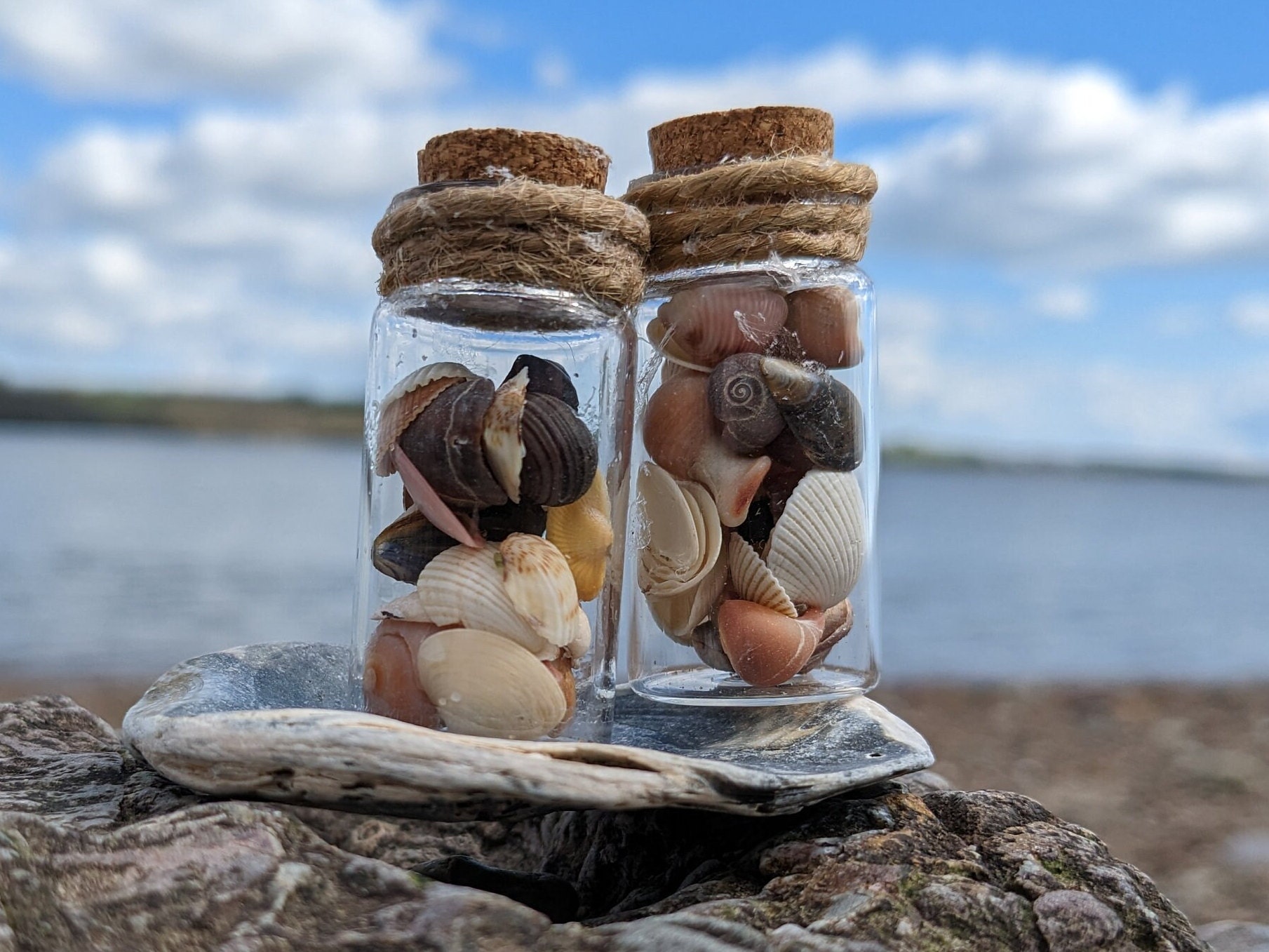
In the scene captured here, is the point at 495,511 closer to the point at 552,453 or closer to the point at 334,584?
the point at 552,453

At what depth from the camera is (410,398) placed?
181 cm

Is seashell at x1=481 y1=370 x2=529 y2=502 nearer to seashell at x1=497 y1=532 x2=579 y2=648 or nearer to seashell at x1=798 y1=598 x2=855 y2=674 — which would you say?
seashell at x1=497 y1=532 x2=579 y2=648

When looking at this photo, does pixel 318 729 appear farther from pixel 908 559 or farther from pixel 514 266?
pixel 908 559

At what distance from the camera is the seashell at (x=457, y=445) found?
171cm

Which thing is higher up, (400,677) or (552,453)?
(552,453)

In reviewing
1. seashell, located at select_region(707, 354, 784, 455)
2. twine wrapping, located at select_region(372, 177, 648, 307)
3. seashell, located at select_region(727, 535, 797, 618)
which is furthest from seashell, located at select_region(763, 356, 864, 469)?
twine wrapping, located at select_region(372, 177, 648, 307)

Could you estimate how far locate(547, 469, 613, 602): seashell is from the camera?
1.83m

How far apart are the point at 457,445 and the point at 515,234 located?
36 cm

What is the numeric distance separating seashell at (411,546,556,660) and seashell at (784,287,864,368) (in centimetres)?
72

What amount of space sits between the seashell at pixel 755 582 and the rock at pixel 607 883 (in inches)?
13.5

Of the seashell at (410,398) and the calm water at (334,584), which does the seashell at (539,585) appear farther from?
the calm water at (334,584)

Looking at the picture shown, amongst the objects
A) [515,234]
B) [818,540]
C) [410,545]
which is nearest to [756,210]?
[515,234]

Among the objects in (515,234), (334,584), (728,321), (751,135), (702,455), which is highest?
(751,135)

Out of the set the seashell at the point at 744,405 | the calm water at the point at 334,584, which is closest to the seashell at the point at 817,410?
the seashell at the point at 744,405
